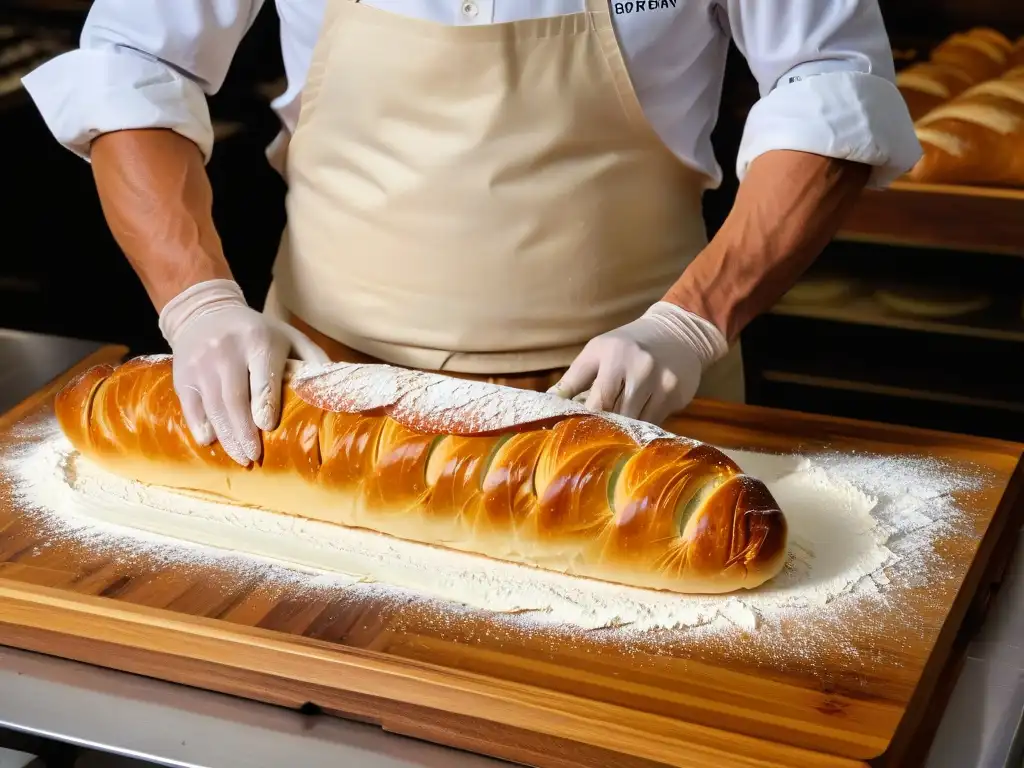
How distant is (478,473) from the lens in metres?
1.34

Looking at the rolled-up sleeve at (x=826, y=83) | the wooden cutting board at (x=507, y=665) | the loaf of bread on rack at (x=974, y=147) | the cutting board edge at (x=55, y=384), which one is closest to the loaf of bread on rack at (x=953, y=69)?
the loaf of bread on rack at (x=974, y=147)

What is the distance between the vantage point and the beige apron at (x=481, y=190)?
151 cm

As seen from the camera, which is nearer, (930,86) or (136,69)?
(136,69)

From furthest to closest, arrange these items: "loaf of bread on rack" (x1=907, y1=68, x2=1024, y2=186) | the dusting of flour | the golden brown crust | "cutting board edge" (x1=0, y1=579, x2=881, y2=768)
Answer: the golden brown crust < "loaf of bread on rack" (x1=907, y1=68, x2=1024, y2=186) < the dusting of flour < "cutting board edge" (x1=0, y1=579, x2=881, y2=768)

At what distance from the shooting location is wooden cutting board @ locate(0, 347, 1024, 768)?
1053 millimetres

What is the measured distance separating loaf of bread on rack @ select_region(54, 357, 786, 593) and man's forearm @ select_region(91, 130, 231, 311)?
15 centimetres

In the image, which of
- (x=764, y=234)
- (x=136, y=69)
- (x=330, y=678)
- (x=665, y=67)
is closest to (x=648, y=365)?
(x=764, y=234)

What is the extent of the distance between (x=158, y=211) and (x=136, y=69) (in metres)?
0.19

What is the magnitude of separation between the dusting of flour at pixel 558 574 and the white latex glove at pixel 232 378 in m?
0.09

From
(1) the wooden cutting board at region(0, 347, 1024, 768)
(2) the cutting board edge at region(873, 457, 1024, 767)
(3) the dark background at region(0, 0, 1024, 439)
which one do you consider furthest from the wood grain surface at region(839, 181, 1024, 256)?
(1) the wooden cutting board at region(0, 347, 1024, 768)

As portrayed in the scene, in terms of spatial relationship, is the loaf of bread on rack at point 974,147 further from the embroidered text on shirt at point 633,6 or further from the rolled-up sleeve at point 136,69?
the rolled-up sleeve at point 136,69

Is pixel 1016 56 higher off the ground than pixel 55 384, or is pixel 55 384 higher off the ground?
pixel 55 384

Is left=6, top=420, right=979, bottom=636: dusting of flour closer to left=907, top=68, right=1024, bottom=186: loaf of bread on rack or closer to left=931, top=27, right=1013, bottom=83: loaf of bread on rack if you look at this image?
left=907, top=68, right=1024, bottom=186: loaf of bread on rack

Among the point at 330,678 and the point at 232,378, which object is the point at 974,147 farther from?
the point at 330,678
